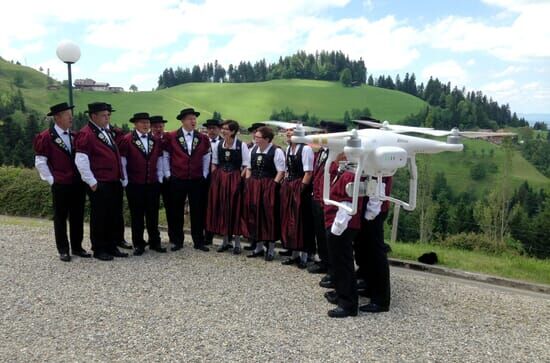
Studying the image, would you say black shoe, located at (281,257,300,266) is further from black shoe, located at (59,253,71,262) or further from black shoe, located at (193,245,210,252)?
black shoe, located at (59,253,71,262)

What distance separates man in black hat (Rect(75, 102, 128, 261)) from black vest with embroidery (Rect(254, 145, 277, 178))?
1.85m

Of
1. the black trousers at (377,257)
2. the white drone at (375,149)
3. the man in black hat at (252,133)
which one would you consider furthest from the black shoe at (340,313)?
the man in black hat at (252,133)

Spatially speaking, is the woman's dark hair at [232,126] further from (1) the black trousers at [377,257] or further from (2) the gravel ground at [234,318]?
(1) the black trousers at [377,257]

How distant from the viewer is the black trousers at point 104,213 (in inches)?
262

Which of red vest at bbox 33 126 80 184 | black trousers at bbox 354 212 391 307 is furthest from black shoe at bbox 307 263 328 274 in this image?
red vest at bbox 33 126 80 184

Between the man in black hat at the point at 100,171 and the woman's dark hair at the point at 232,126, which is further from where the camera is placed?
the woman's dark hair at the point at 232,126

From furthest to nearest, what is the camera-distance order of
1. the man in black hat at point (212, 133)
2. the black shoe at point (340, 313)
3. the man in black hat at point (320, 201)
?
the man in black hat at point (212, 133) < the man in black hat at point (320, 201) < the black shoe at point (340, 313)

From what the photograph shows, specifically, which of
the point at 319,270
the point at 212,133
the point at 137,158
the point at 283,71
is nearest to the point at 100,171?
the point at 137,158

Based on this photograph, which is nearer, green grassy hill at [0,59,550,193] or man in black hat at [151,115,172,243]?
man in black hat at [151,115,172,243]

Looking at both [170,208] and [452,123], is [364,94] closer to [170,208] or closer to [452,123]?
[452,123]

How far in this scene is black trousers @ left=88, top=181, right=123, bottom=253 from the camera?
6.65 metres

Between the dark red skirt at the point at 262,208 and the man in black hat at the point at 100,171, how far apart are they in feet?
5.97

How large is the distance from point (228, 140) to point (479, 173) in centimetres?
5769

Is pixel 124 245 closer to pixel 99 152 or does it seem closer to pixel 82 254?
pixel 82 254
